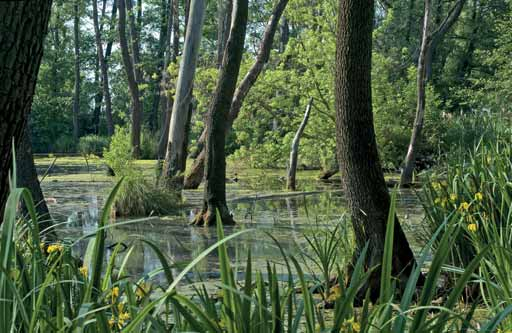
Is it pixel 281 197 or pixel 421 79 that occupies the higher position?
pixel 421 79

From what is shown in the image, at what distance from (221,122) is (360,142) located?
4689 mm

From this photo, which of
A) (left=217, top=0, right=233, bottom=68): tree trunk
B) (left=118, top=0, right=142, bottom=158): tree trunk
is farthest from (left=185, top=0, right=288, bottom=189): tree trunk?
(left=118, top=0, right=142, bottom=158): tree trunk

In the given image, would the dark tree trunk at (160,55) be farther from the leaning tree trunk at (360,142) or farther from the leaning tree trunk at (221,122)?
the leaning tree trunk at (360,142)

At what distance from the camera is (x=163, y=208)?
425 inches

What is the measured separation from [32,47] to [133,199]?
29.2 ft

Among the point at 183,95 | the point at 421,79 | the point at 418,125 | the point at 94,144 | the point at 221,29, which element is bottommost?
the point at 94,144

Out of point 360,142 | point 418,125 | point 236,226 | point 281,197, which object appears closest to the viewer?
point 360,142

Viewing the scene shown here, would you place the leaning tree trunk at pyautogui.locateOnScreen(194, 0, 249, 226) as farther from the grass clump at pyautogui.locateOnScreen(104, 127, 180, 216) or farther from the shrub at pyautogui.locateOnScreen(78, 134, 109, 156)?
the shrub at pyautogui.locateOnScreen(78, 134, 109, 156)

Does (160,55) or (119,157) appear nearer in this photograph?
(119,157)

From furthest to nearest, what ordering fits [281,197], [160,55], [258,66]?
[160,55] → [258,66] → [281,197]

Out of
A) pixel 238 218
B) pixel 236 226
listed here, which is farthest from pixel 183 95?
pixel 236 226

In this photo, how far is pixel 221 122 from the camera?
9289mm

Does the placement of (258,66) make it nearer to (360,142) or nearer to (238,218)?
(238,218)

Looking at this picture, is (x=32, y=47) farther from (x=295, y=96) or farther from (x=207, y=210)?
(x=295, y=96)
